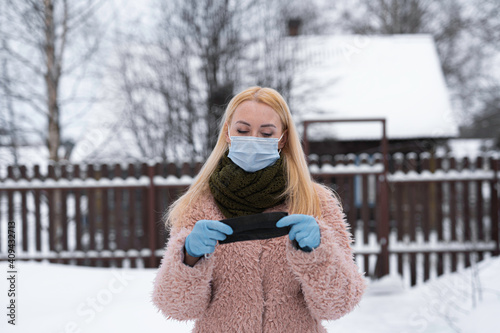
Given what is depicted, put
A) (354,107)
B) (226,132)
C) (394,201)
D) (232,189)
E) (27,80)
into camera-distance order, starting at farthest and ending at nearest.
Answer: (354,107) → (27,80) → (394,201) → (226,132) → (232,189)

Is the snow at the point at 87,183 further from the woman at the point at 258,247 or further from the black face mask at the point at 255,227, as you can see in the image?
the black face mask at the point at 255,227

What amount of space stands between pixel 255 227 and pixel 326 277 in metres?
0.29

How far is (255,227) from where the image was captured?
1325 mm

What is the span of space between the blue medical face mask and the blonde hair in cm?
9

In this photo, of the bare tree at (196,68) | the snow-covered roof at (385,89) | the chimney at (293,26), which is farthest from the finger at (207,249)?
the snow-covered roof at (385,89)

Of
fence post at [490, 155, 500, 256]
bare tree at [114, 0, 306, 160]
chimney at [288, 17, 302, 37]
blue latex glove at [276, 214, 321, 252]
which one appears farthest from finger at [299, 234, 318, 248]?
chimney at [288, 17, 302, 37]

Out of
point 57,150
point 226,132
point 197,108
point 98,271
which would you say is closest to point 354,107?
point 197,108

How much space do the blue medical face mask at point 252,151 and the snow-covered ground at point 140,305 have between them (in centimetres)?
229

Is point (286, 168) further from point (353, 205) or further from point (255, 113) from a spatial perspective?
point (353, 205)

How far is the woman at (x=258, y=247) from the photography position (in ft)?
4.44

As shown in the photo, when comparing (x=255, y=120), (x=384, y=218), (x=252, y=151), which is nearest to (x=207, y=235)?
(x=252, y=151)

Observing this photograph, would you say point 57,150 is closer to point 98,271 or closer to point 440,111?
point 98,271

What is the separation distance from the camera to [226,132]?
1.70 metres

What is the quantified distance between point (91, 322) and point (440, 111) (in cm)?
1078
